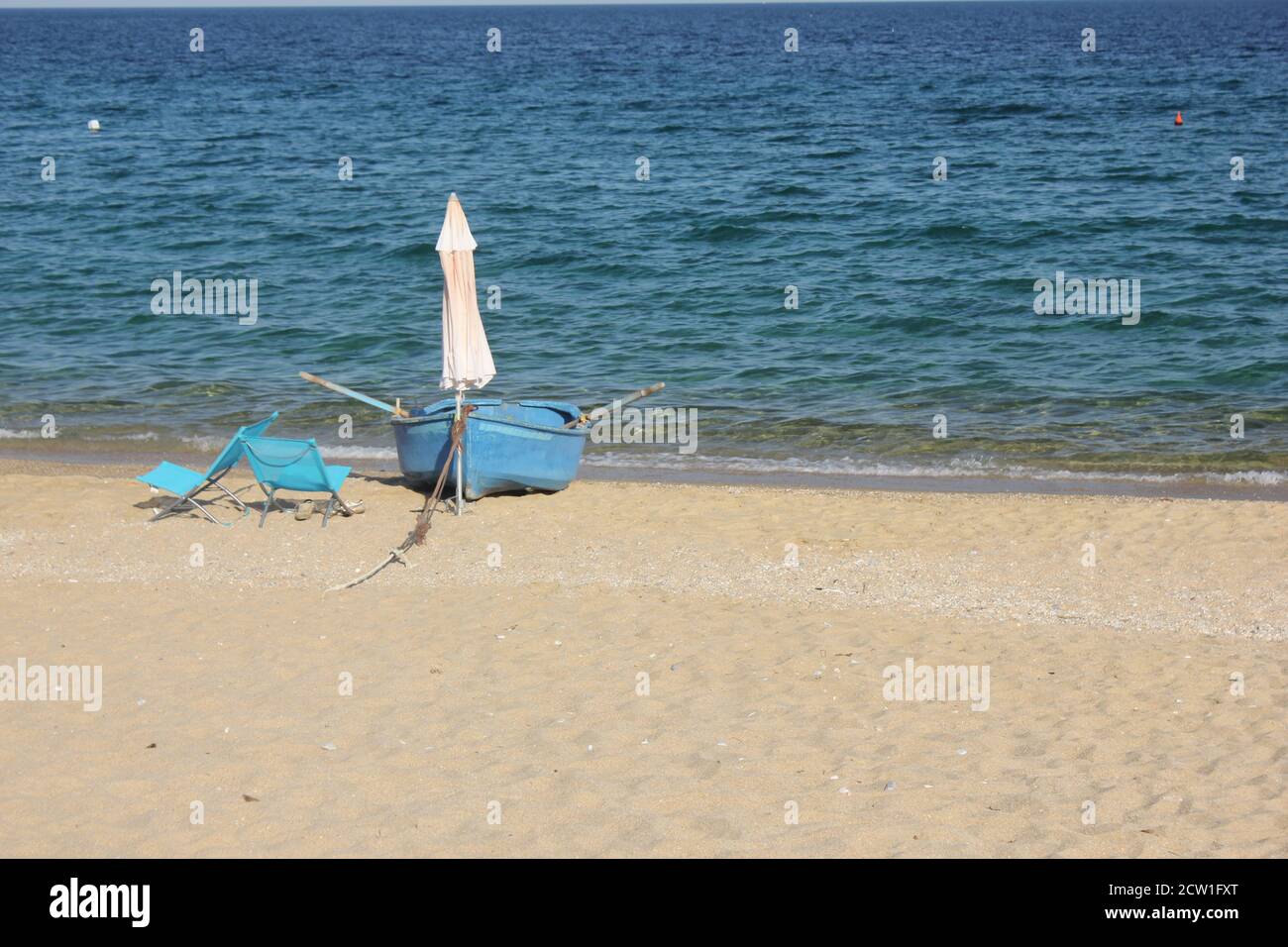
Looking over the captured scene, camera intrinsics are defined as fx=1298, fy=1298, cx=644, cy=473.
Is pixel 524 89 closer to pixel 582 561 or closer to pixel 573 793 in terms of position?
pixel 582 561

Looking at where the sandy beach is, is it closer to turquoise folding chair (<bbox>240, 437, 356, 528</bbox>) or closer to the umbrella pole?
the umbrella pole

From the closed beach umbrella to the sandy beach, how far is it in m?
1.30

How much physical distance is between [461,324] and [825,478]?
14.6 feet

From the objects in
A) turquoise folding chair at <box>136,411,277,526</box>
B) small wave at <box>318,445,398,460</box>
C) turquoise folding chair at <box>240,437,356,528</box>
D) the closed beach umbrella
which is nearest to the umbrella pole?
the closed beach umbrella

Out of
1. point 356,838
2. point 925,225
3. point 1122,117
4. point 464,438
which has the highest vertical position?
point 1122,117

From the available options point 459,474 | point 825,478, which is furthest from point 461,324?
point 825,478

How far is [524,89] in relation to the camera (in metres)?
52.5

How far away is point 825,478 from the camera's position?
14.5 m

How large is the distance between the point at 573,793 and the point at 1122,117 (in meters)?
37.3

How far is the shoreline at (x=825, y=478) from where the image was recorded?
539 inches

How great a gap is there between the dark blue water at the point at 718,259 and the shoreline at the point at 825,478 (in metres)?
0.41

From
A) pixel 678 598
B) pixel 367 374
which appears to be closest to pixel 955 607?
pixel 678 598

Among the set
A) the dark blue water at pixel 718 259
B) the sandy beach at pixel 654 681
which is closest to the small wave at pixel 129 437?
the dark blue water at pixel 718 259

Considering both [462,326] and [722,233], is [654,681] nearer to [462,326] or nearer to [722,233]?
[462,326]
